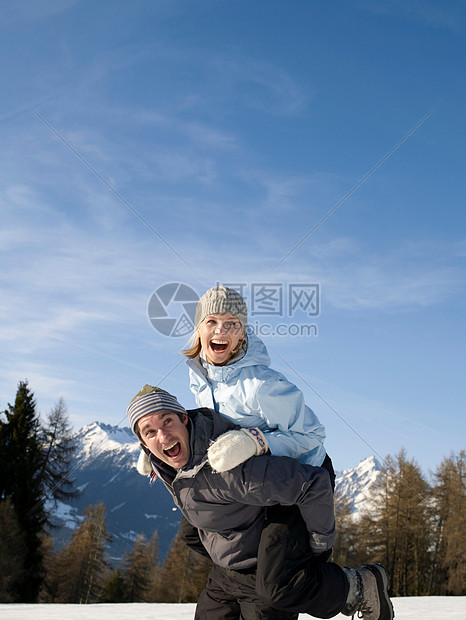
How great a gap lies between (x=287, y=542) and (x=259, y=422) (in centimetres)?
66

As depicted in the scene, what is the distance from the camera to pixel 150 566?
142ft

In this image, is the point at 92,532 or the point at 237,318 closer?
the point at 237,318

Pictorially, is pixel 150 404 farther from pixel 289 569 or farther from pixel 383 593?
pixel 383 593

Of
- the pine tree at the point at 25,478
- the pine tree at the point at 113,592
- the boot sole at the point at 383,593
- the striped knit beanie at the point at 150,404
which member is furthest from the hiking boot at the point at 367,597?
the pine tree at the point at 113,592

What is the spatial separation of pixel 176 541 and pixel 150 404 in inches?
1546

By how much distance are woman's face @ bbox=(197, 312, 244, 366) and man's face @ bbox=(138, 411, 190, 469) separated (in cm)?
52

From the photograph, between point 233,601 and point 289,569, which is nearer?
point 289,569

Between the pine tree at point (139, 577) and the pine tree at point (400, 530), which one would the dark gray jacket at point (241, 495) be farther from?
the pine tree at point (139, 577)

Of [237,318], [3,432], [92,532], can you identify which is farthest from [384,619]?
[92,532]

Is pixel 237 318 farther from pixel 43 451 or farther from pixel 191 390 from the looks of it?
pixel 43 451

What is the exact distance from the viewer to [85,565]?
37844 millimetres

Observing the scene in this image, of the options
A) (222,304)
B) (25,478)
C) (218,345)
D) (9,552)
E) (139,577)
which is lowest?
(139,577)

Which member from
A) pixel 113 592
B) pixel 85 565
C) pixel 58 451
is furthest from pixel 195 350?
pixel 85 565

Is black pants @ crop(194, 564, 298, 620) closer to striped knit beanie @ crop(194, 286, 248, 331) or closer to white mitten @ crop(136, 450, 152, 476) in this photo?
white mitten @ crop(136, 450, 152, 476)
